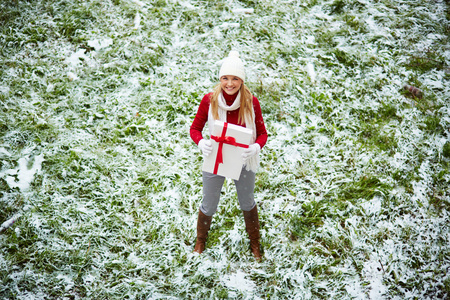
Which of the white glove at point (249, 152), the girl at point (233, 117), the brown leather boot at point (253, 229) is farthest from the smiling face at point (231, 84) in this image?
the brown leather boot at point (253, 229)

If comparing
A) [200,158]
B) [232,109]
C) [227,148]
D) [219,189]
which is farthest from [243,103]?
[200,158]

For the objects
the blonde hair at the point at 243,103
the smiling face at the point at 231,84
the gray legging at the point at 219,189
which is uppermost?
the smiling face at the point at 231,84

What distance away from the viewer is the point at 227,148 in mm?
2324

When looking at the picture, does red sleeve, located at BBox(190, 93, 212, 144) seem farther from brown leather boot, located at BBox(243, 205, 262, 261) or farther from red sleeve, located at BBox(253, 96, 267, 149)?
brown leather boot, located at BBox(243, 205, 262, 261)

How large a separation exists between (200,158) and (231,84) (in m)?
1.68

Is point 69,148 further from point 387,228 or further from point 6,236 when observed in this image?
point 387,228

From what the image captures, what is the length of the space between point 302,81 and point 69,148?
319 centimetres

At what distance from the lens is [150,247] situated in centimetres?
301

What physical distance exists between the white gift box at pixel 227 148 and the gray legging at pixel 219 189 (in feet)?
0.57

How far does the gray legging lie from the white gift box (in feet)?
0.57

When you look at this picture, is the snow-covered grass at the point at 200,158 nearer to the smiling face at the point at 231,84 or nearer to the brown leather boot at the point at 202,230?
the brown leather boot at the point at 202,230

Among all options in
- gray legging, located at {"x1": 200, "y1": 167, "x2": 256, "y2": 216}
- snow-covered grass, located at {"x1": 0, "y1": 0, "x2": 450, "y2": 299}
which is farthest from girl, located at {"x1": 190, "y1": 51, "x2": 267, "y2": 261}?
snow-covered grass, located at {"x1": 0, "y1": 0, "x2": 450, "y2": 299}

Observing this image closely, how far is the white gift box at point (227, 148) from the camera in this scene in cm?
227

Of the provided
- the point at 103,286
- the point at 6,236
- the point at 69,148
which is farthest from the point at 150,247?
the point at 69,148
